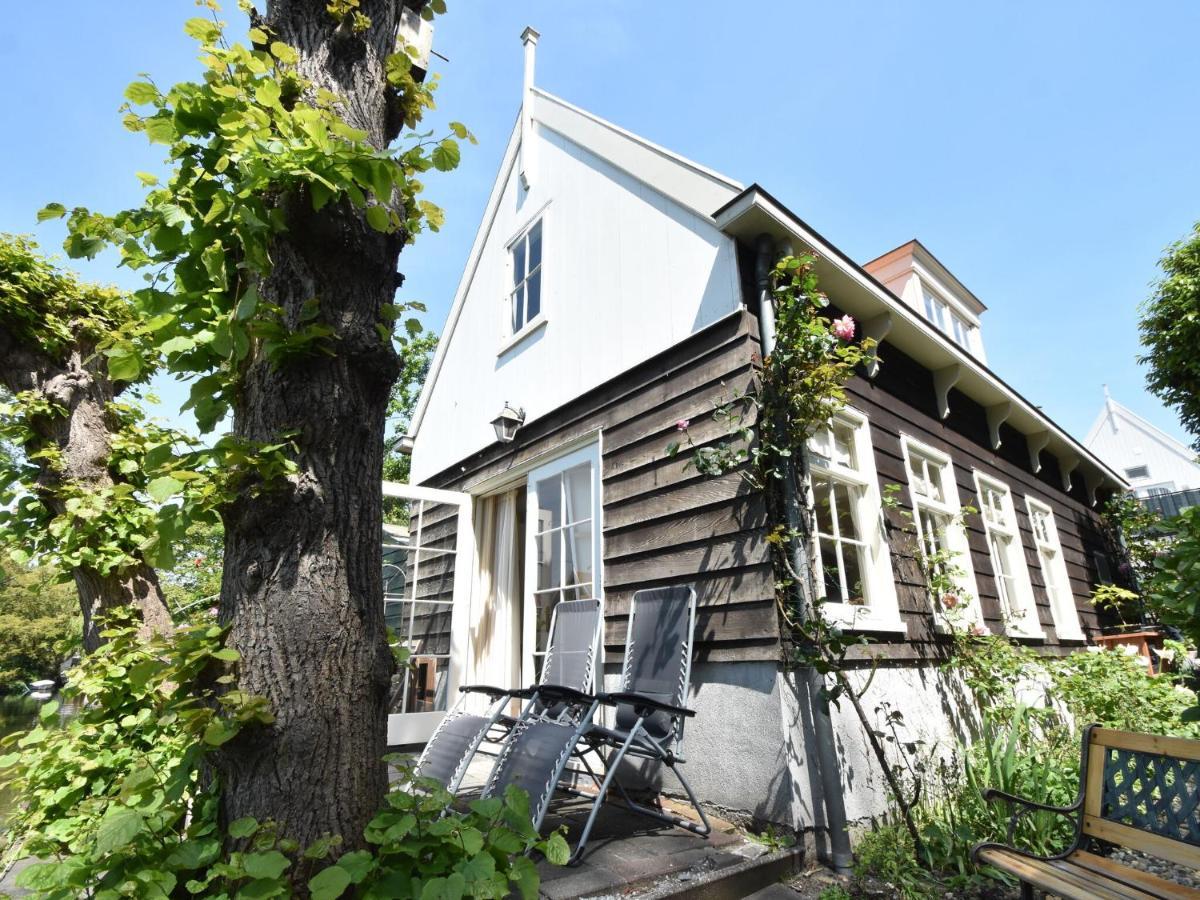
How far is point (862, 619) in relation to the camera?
11.5ft

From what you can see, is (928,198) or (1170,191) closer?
(928,198)

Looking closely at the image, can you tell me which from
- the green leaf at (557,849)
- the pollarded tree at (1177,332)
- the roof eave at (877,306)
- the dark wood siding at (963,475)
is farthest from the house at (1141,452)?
the green leaf at (557,849)

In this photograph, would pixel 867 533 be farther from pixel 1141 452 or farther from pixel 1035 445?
pixel 1141 452

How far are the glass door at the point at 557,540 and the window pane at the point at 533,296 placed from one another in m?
Result: 1.63

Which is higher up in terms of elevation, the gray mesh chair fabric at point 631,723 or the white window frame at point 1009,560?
the white window frame at point 1009,560

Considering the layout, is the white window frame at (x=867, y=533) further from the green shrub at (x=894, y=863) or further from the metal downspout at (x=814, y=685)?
the green shrub at (x=894, y=863)

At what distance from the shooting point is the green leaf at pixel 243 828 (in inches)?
43.3

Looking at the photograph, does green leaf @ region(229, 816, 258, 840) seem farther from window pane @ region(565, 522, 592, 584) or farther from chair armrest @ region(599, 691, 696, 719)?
window pane @ region(565, 522, 592, 584)

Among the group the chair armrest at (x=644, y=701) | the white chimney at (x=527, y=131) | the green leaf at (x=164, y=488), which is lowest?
the chair armrest at (x=644, y=701)

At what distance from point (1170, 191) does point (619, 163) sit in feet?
27.7

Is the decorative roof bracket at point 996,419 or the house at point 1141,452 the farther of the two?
the house at point 1141,452

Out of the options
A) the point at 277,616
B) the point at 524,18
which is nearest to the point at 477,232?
the point at 524,18

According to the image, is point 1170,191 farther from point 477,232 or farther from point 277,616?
point 277,616

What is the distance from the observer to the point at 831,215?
6.02 m
